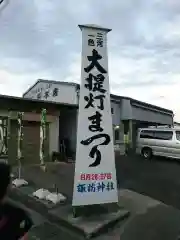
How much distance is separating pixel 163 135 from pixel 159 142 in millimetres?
485

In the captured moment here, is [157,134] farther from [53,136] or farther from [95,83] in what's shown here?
[95,83]

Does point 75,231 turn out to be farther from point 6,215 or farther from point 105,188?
point 6,215

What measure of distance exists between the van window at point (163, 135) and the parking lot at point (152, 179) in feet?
5.73

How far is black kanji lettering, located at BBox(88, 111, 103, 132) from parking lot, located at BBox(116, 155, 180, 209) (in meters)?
3.52

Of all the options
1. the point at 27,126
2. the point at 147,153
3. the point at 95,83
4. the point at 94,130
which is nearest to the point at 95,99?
the point at 95,83

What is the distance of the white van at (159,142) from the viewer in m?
17.3

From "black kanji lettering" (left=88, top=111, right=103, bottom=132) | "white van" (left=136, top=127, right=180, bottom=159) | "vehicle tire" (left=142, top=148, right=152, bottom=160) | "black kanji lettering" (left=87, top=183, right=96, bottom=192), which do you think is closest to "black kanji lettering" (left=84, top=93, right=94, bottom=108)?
"black kanji lettering" (left=88, top=111, right=103, bottom=132)

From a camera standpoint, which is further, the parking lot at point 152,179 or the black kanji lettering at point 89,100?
the parking lot at point 152,179

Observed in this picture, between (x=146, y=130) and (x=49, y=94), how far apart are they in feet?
22.3

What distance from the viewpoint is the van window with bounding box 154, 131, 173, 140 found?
1767 cm

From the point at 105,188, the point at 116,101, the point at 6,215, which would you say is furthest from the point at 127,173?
the point at 6,215

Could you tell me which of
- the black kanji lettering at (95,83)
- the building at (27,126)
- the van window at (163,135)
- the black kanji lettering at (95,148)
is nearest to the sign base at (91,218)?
the black kanji lettering at (95,148)

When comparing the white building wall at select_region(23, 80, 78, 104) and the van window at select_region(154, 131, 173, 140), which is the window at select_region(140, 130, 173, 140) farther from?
the white building wall at select_region(23, 80, 78, 104)

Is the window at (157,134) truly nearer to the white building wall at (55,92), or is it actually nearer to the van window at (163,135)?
the van window at (163,135)
